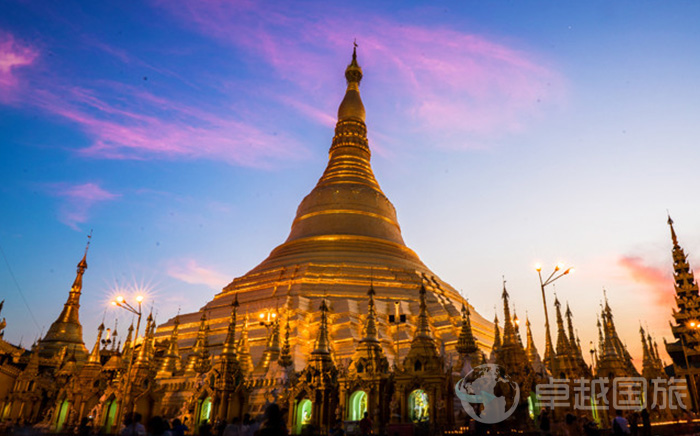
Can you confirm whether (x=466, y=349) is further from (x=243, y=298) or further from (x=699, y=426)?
(x=243, y=298)

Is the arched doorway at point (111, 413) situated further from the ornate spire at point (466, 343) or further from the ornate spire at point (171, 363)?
the ornate spire at point (466, 343)

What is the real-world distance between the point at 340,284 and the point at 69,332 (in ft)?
106

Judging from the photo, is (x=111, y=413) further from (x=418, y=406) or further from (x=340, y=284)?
(x=340, y=284)

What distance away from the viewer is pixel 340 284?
38.4 meters

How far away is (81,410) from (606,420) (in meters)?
29.0

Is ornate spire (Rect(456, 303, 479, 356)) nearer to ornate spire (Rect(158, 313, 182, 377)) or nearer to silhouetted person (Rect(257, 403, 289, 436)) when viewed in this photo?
ornate spire (Rect(158, 313, 182, 377))

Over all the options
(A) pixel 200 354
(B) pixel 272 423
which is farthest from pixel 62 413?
(B) pixel 272 423

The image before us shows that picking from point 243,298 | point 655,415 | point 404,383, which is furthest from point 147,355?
point 655,415

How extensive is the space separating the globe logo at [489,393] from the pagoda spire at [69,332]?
42.4 meters

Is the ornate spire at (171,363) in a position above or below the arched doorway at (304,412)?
above

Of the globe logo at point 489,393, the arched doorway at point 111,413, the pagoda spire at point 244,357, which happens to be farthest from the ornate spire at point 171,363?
the globe logo at point 489,393

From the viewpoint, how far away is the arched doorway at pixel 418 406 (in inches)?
750

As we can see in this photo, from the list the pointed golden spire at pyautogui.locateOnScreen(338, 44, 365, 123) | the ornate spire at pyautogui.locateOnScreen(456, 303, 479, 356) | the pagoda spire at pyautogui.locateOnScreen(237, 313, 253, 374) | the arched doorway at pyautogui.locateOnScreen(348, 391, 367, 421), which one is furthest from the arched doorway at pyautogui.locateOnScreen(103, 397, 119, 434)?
the pointed golden spire at pyautogui.locateOnScreen(338, 44, 365, 123)

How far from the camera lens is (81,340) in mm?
51312
